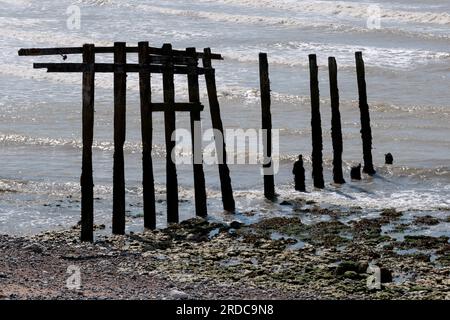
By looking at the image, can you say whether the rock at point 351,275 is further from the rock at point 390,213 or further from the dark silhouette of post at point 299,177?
the dark silhouette of post at point 299,177

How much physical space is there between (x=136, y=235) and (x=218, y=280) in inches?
132

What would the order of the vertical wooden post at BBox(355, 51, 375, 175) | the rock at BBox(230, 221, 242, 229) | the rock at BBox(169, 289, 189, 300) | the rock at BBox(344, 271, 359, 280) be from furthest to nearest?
the vertical wooden post at BBox(355, 51, 375, 175) → the rock at BBox(230, 221, 242, 229) → the rock at BBox(344, 271, 359, 280) → the rock at BBox(169, 289, 189, 300)

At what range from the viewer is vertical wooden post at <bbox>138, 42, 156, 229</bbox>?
18.1 m

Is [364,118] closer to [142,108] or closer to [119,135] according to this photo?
[142,108]

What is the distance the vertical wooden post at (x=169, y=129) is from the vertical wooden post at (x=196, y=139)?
0.43 meters

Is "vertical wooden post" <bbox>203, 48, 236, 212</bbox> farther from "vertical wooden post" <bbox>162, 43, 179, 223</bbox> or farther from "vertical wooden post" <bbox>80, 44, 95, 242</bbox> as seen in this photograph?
"vertical wooden post" <bbox>80, 44, 95, 242</bbox>

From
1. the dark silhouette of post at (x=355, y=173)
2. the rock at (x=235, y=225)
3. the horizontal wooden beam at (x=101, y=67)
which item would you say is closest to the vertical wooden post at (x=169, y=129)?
the horizontal wooden beam at (x=101, y=67)

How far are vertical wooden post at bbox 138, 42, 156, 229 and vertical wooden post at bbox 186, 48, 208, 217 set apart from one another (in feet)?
3.00

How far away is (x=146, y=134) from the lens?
60.2ft

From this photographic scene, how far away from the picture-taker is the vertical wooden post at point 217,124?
19.4m

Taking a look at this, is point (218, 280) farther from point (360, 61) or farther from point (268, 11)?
point (268, 11)

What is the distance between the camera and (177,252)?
16.7 metres

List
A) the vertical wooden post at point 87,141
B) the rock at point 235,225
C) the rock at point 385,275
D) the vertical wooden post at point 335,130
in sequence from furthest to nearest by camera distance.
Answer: the vertical wooden post at point 335,130 → the rock at point 235,225 → the vertical wooden post at point 87,141 → the rock at point 385,275

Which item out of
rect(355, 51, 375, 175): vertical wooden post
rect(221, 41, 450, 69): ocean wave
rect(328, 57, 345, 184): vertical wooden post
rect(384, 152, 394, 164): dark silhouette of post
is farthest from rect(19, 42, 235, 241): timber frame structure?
rect(221, 41, 450, 69): ocean wave
